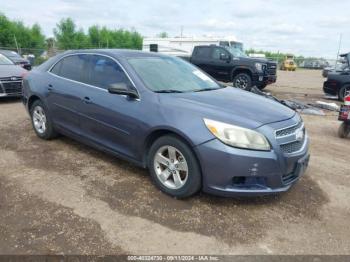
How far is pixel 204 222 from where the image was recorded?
3279mm

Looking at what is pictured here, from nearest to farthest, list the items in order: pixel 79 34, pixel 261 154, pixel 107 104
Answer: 1. pixel 261 154
2. pixel 107 104
3. pixel 79 34

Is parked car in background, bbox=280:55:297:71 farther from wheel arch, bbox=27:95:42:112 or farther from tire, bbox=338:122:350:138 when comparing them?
wheel arch, bbox=27:95:42:112

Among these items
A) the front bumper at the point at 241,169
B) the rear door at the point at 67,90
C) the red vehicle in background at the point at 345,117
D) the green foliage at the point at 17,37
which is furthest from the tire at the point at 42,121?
the green foliage at the point at 17,37

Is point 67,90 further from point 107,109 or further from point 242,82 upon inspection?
point 242,82

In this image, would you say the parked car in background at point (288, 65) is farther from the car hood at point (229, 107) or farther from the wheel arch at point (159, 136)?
the wheel arch at point (159, 136)

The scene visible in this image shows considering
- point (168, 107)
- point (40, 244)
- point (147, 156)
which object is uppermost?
point (168, 107)

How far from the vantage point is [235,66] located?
13.9 meters

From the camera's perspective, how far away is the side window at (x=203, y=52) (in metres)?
14.8

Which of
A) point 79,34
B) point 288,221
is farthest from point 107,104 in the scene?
point 79,34

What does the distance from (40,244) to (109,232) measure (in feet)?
1.91

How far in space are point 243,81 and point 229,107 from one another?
10.5 metres

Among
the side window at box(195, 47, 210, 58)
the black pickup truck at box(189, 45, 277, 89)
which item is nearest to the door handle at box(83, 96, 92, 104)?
the black pickup truck at box(189, 45, 277, 89)

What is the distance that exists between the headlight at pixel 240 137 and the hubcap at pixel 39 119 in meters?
3.33

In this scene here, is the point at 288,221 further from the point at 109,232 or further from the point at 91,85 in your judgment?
the point at 91,85
